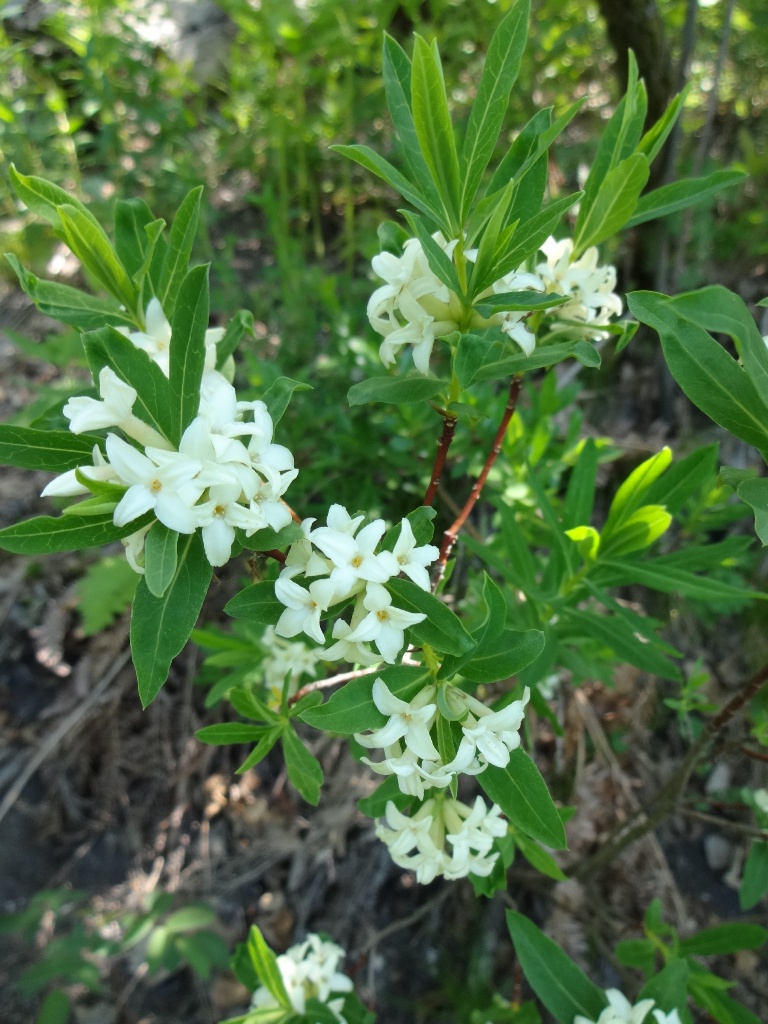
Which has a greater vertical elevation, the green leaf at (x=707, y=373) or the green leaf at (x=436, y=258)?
the green leaf at (x=436, y=258)

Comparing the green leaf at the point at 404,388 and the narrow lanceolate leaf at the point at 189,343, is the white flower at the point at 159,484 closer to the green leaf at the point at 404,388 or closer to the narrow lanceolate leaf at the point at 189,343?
the narrow lanceolate leaf at the point at 189,343

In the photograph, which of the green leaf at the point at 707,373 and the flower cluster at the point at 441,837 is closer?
the green leaf at the point at 707,373

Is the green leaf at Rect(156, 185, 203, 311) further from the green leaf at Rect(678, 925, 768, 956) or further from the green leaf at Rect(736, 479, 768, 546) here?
the green leaf at Rect(678, 925, 768, 956)

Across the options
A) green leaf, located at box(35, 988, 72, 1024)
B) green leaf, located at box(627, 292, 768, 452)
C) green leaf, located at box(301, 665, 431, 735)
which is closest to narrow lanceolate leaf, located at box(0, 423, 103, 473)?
green leaf, located at box(301, 665, 431, 735)

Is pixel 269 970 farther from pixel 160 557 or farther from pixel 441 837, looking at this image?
pixel 160 557

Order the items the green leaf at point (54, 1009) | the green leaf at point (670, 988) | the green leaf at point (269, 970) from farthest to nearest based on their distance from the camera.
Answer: the green leaf at point (54, 1009)
the green leaf at point (269, 970)
the green leaf at point (670, 988)

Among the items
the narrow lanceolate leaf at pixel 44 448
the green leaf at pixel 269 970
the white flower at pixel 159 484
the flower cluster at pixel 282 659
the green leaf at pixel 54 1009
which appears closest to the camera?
the white flower at pixel 159 484

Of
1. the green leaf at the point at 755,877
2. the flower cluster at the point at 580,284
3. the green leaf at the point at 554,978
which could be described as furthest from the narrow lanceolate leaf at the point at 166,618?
the green leaf at the point at 755,877
